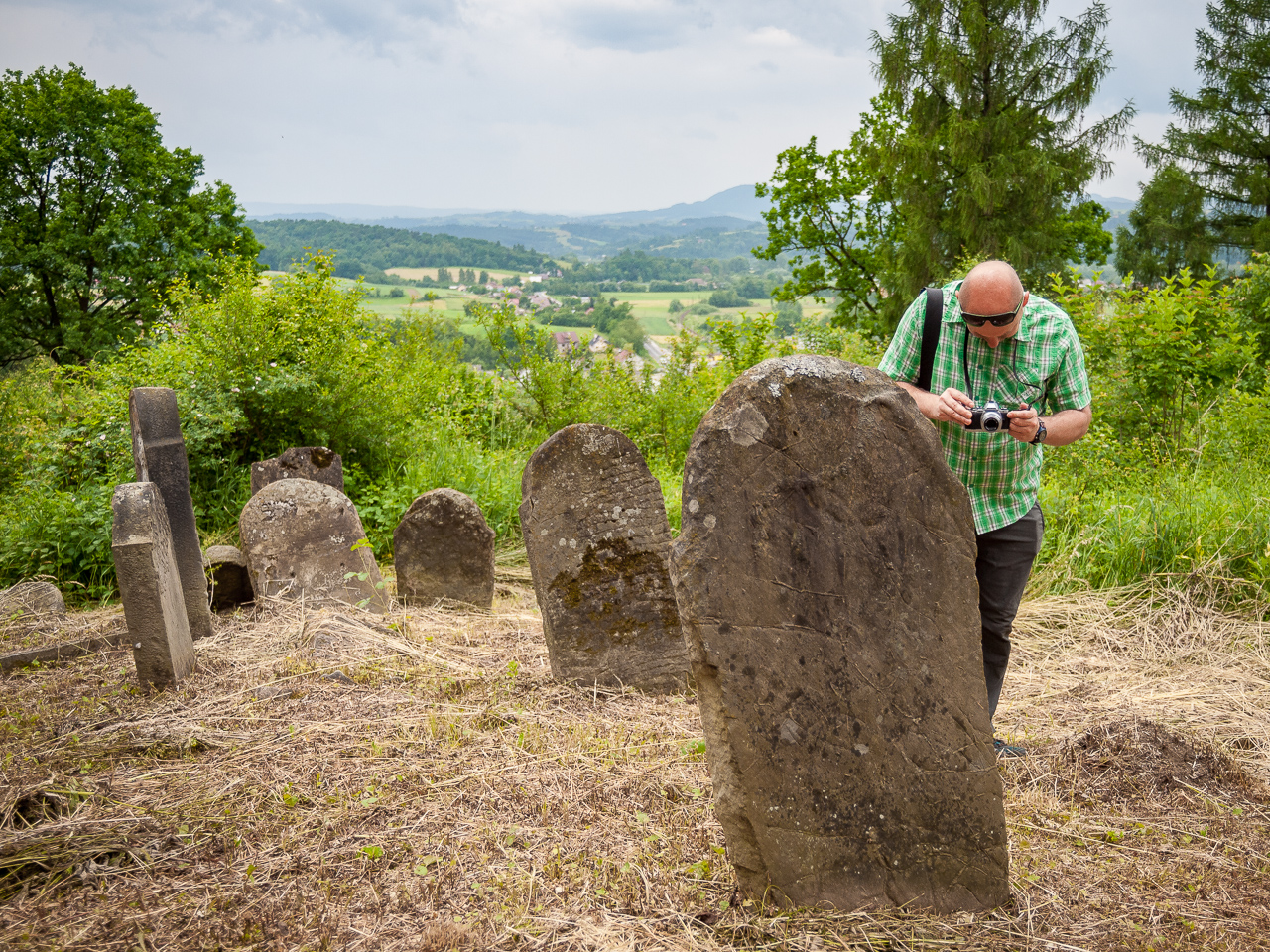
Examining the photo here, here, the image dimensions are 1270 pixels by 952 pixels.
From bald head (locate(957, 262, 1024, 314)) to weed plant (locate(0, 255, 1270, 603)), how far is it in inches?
129

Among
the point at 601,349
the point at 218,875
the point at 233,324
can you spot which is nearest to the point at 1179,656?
the point at 218,875

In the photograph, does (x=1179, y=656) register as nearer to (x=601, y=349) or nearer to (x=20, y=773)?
(x=20, y=773)

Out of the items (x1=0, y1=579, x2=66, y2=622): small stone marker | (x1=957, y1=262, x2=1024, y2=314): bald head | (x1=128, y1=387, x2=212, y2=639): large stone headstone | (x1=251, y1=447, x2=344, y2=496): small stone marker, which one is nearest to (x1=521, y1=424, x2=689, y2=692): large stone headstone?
(x1=957, y1=262, x2=1024, y2=314): bald head

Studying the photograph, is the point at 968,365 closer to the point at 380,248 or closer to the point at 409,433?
the point at 409,433

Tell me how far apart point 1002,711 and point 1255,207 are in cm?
2551

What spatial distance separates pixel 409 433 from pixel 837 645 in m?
7.11

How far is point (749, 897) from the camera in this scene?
2.40 metres

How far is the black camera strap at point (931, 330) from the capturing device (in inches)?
123

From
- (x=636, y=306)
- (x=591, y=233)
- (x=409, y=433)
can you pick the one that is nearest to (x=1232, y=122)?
(x=636, y=306)

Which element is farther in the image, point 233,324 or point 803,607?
point 233,324

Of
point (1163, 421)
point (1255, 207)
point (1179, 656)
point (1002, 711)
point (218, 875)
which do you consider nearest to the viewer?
point (218, 875)

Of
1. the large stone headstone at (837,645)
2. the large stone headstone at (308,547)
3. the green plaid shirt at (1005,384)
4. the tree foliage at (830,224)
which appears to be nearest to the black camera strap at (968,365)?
the green plaid shirt at (1005,384)

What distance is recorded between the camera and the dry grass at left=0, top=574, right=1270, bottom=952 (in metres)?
2.36

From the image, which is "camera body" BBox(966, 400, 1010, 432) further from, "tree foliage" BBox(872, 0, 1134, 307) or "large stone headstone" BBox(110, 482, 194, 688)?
"tree foliage" BBox(872, 0, 1134, 307)
